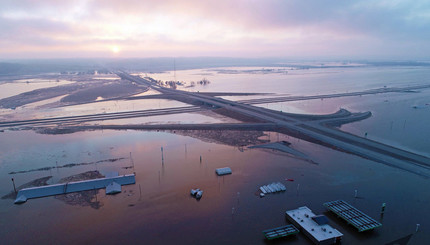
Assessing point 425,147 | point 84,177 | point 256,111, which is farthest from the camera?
point 256,111

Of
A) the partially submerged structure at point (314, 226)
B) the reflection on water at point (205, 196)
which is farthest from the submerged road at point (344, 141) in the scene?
the partially submerged structure at point (314, 226)

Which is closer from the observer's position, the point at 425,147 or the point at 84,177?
the point at 84,177

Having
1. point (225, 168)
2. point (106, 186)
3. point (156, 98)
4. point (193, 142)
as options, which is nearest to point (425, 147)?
point (225, 168)

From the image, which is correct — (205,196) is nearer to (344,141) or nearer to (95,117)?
(344,141)

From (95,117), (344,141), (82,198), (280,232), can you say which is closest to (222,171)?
(280,232)

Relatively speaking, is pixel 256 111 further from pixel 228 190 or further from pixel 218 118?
pixel 228 190

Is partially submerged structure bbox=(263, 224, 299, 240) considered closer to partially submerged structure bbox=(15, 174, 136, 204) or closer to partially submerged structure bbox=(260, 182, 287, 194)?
partially submerged structure bbox=(260, 182, 287, 194)

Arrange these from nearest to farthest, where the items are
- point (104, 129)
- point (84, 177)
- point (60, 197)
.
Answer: point (60, 197) < point (84, 177) < point (104, 129)

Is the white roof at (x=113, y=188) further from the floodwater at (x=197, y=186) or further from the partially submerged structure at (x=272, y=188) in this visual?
the partially submerged structure at (x=272, y=188)
